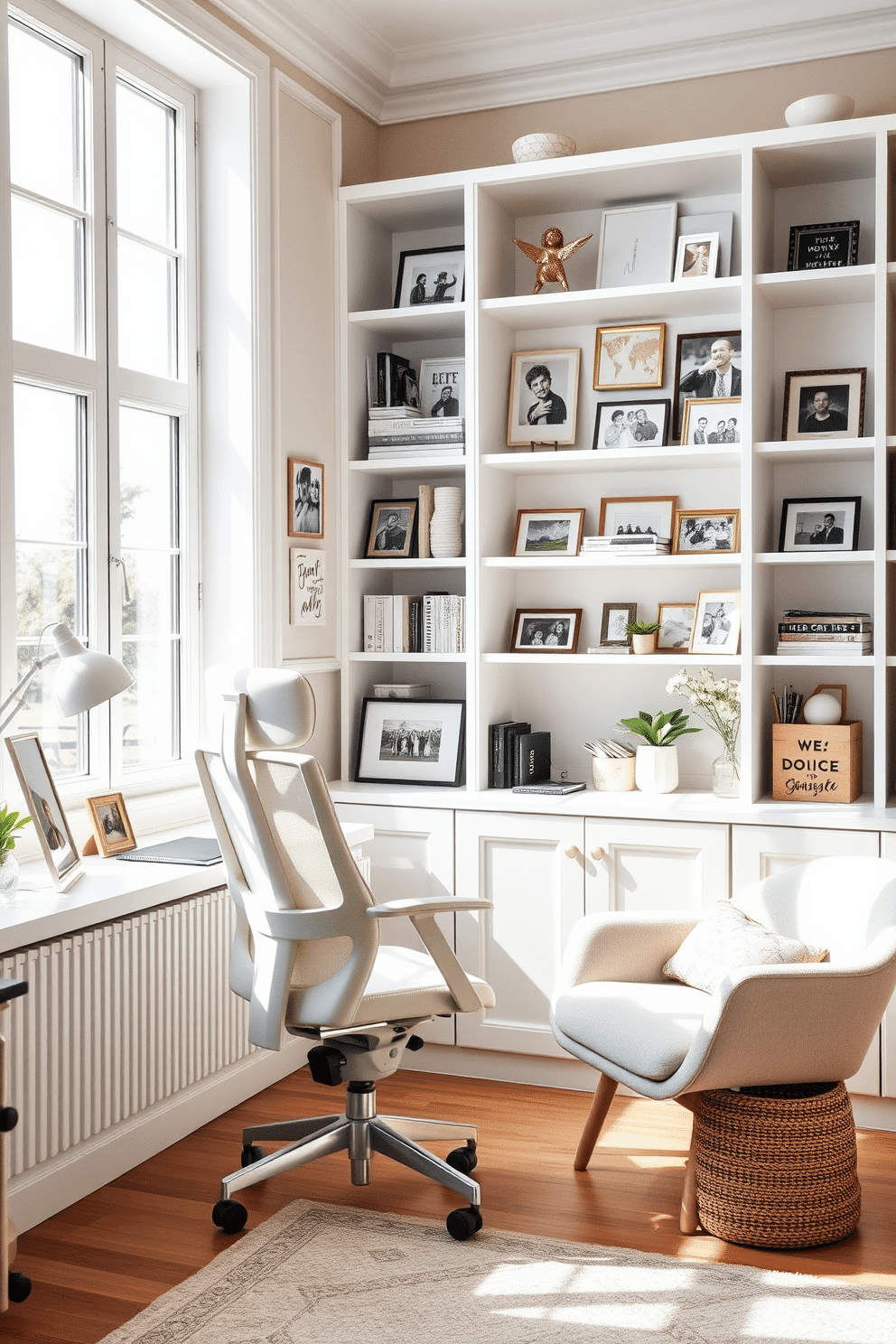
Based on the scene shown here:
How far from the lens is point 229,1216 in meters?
2.60

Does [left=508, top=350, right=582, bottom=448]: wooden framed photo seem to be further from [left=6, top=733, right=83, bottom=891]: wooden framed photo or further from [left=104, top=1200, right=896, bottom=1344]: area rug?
[left=104, top=1200, right=896, bottom=1344]: area rug

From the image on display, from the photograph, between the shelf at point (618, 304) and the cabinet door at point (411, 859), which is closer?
the shelf at point (618, 304)

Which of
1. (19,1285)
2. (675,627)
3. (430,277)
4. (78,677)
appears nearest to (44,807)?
(78,677)

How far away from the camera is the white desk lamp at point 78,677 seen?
2506 millimetres

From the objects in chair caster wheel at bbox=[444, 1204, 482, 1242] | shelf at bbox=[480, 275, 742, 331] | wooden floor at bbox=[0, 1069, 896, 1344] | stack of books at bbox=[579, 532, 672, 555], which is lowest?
wooden floor at bbox=[0, 1069, 896, 1344]

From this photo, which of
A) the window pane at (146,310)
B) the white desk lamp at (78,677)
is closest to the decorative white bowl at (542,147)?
the window pane at (146,310)

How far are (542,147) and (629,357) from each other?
2.20 ft

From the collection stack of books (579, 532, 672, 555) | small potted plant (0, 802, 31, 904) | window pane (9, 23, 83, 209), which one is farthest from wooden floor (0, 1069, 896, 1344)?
window pane (9, 23, 83, 209)

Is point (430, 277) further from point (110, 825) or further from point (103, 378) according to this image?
point (110, 825)

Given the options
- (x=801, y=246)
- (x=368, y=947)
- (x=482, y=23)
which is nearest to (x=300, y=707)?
(x=368, y=947)

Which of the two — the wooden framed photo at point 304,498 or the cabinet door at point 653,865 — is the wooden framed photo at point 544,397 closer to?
the wooden framed photo at point 304,498

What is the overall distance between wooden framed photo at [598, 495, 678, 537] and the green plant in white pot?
588 millimetres

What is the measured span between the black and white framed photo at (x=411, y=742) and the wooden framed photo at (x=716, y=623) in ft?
2.51

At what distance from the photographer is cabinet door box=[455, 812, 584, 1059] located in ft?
11.7
